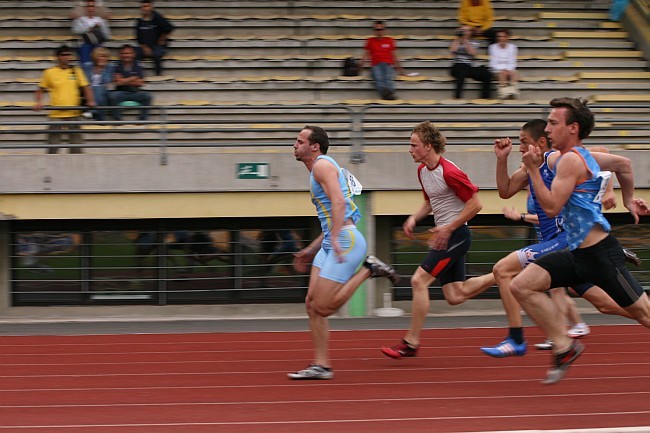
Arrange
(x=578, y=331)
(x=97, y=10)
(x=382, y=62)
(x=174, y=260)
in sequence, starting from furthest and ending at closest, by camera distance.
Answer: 1. (x=97, y=10)
2. (x=382, y=62)
3. (x=174, y=260)
4. (x=578, y=331)

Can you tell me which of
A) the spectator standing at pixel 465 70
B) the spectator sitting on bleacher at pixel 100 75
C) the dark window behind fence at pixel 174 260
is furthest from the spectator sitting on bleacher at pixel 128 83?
the spectator standing at pixel 465 70

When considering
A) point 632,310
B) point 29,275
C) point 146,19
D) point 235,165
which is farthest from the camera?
point 146,19

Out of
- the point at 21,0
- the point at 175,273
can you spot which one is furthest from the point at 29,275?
the point at 21,0

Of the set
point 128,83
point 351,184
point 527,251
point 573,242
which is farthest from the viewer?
point 128,83

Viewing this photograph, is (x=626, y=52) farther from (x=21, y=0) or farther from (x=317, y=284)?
(x=317, y=284)

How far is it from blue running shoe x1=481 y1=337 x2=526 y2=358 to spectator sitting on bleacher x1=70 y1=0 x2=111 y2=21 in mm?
11770

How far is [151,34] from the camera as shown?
17984 millimetres

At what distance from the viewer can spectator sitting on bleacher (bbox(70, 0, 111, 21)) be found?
18.5 meters

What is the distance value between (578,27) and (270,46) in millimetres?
6245

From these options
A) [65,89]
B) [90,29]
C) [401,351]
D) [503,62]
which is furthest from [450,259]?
[90,29]

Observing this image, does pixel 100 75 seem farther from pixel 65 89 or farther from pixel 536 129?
pixel 536 129

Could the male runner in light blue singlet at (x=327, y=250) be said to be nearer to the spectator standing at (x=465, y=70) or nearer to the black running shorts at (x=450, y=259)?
the black running shorts at (x=450, y=259)

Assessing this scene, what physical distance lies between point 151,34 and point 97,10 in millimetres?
1241

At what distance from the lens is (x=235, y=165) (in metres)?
13.7
